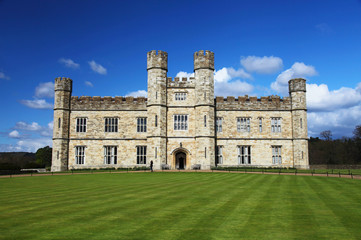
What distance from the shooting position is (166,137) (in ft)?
111

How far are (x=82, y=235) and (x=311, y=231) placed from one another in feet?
16.6

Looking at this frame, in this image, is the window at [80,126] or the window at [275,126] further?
the window at [275,126]

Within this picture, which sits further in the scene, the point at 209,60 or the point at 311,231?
the point at 209,60

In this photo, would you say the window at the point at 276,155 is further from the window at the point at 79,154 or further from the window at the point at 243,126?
the window at the point at 79,154

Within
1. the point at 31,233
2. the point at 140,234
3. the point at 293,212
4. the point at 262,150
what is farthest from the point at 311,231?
the point at 262,150

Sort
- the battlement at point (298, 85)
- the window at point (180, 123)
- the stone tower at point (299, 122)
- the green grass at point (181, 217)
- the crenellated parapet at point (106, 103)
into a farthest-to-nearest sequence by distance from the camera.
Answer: the crenellated parapet at point (106, 103)
the battlement at point (298, 85)
the stone tower at point (299, 122)
the window at point (180, 123)
the green grass at point (181, 217)

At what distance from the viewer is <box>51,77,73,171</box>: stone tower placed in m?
34.4

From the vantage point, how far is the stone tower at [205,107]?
3266 cm

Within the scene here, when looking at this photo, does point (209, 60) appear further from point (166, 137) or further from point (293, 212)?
point (293, 212)

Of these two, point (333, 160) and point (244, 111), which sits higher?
point (244, 111)

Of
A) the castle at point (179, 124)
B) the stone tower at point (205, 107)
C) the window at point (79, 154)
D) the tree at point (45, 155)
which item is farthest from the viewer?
the tree at point (45, 155)

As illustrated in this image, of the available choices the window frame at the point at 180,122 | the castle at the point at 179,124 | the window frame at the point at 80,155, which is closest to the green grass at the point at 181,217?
the castle at the point at 179,124

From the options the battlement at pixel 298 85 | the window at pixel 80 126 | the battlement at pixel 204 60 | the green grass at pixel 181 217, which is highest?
the battlement at pixel 204 60

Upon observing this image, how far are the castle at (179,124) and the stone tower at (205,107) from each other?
11cm
